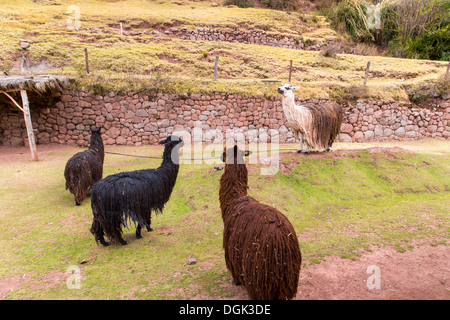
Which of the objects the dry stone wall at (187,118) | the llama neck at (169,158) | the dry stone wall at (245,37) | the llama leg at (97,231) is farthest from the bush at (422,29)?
the llama leg at (97,231)

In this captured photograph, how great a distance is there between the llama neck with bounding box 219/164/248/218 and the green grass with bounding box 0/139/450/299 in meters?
0.93

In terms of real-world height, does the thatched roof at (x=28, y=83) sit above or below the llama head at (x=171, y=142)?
above

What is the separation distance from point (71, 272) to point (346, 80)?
15.0m

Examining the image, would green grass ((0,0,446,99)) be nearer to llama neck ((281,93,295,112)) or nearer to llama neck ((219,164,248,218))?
llama neck ((281,93,295,112))

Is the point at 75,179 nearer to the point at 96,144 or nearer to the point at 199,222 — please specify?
the point at 96,144

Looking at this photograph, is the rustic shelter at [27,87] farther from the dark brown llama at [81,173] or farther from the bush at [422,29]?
the bush at [422,29]

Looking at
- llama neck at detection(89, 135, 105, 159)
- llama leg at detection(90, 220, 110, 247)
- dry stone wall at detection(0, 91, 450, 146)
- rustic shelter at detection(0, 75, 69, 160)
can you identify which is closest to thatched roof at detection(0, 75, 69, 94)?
rustic shelter at detection(0, 75, 69, 160)

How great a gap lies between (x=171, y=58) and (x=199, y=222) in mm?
11825

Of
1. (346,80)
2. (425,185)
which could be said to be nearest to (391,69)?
(346,80)

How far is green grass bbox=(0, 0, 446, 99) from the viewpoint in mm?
12016

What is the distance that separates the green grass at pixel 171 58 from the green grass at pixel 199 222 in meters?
5.09

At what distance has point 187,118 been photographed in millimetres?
11500

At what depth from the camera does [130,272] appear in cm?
360

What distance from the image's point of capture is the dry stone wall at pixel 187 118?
10570 millimetres
